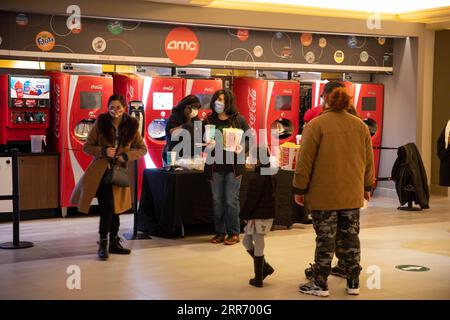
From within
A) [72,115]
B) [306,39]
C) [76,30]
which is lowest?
[72,115]

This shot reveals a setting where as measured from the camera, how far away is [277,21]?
35.4 feet

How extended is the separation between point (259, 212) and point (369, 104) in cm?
688

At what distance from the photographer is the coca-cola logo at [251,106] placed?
35.6ft

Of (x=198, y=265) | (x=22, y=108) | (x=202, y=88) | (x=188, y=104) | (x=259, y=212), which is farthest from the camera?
(x=202, y=88)

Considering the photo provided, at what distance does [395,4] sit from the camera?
11195mm

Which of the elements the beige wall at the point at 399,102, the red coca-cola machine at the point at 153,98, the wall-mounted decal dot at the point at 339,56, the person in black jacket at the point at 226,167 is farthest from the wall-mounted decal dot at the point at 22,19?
the beige wall at the point at 399,102

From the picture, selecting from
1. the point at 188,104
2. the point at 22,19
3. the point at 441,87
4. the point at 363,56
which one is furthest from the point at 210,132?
the point at 441,87

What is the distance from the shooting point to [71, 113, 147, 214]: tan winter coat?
6.74 metres

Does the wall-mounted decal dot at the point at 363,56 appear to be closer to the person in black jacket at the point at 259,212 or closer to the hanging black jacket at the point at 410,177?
the hanging black jacket at the point at 410,177

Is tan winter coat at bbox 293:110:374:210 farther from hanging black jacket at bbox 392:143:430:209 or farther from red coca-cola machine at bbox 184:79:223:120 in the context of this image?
hanging black jacket at bbox 392:143:430:209

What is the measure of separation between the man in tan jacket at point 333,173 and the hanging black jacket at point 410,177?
505cm

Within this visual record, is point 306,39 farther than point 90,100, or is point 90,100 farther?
point 306,39

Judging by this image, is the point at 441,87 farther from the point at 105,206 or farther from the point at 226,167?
the point at 105,206

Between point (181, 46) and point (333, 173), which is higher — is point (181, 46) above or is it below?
above
